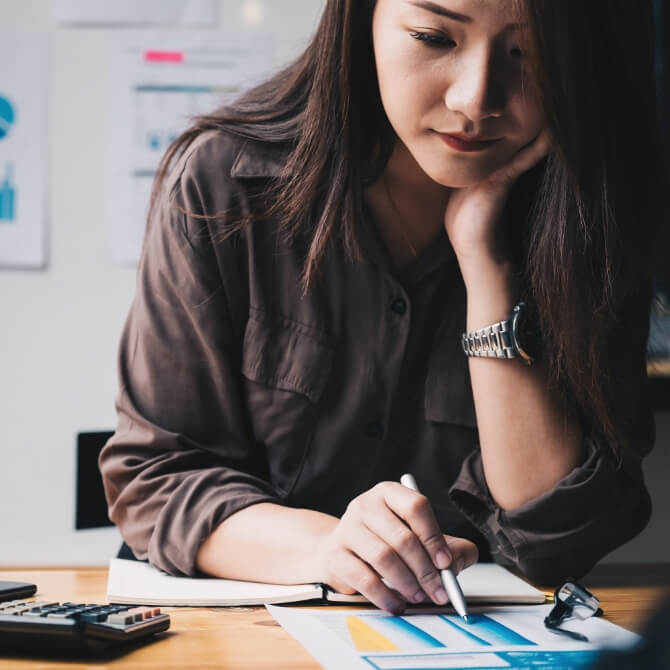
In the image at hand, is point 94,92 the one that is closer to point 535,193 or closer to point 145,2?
point 145,2

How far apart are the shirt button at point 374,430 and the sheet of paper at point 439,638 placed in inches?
13.6

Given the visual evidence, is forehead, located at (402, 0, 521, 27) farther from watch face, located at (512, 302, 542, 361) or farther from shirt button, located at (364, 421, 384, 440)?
shirt button, located at (364, 421, 384, 440)

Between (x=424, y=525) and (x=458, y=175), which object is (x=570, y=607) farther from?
(x=458, y=175)

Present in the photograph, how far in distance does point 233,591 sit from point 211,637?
0.46 feet

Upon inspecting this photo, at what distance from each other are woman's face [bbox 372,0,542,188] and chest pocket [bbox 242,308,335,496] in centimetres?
25

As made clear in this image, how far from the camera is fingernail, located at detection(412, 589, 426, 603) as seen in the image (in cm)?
74

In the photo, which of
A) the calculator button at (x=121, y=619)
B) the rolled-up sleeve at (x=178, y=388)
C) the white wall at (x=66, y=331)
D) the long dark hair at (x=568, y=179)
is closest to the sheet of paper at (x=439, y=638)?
the calculator button at (x=121, y=619)

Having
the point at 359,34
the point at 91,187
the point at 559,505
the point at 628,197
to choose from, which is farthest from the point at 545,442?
the point at 91,187

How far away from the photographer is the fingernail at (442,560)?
74 centimetres

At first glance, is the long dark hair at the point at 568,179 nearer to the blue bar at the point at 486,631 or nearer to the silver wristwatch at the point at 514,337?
the silver wristwatch at the point at 514,337

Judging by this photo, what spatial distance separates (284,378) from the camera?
1060 mm

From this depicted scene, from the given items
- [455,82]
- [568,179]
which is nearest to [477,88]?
[455,82]

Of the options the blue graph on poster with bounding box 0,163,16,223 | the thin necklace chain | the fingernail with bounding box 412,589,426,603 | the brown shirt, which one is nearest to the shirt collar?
the brown shirt

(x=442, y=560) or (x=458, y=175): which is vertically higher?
(x=458, y=175)
